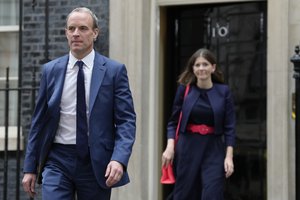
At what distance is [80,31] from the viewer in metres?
4.50

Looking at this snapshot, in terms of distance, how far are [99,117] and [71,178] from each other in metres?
0.41

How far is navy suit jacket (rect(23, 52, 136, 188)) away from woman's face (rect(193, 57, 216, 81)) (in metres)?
1.78

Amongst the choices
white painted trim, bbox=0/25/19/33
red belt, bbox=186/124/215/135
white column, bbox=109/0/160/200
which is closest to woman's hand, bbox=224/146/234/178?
red belt, bbox=186/124/215/135

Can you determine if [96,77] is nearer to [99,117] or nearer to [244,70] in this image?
[99,117]

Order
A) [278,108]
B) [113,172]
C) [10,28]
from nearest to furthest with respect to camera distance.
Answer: [113,172] → [278,108] → [10,28]

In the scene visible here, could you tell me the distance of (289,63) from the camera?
7168 mm

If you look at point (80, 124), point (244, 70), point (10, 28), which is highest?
point (10, 28)

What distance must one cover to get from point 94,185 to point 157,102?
364 centimetres

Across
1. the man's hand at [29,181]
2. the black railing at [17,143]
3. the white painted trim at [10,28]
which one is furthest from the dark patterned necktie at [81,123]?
the white painted trim at [10,28]

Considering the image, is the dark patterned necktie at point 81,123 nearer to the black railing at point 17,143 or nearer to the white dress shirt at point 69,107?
the white dress shirt at point 69,107

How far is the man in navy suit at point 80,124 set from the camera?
4449 mm

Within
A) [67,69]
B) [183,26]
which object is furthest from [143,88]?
[67,69]

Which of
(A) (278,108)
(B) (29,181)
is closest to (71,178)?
(B) (29,181)

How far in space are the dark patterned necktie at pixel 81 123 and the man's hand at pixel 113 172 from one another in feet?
0.77
